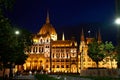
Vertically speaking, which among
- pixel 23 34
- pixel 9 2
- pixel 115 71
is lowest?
pixel 115 71

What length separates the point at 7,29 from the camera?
24703mm

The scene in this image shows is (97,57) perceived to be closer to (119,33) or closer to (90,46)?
(90,46)

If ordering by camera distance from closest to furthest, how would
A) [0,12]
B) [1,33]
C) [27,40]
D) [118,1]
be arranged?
[118,1] → [0,12] → [1,33] → [27,40]

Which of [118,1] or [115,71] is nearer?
[118,1]

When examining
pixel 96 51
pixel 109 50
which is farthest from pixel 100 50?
pixel 109 50

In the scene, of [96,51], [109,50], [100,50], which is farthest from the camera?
[96,51]

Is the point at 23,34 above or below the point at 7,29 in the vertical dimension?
above

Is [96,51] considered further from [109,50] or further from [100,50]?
[109,50]

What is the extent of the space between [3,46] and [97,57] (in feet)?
220

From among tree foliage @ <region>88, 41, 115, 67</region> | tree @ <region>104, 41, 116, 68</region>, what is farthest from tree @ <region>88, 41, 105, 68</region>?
tree @ <region>104, 41, 116, 68</region>

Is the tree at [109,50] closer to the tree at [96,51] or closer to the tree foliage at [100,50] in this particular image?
the tree foliage at [100,50]

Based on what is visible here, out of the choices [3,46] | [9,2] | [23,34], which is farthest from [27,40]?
[9,2]

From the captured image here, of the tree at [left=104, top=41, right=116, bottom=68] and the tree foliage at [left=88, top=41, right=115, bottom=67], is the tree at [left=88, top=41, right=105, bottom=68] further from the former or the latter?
the tree at [left=104, top=41, right=116, bottom=68]

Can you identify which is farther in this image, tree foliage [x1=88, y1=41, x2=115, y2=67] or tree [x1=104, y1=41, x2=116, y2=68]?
tree foliage [x1=88, y1=41, x2=115, y2=67]
